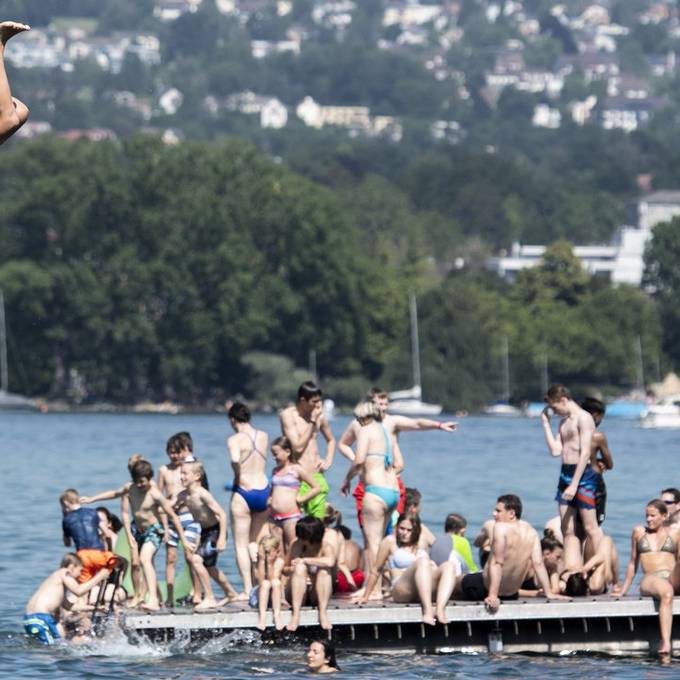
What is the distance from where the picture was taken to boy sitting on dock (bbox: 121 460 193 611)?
68.5ft

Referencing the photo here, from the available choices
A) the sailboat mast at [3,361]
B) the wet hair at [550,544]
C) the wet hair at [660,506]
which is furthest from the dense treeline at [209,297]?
the wet hair at [660,506]

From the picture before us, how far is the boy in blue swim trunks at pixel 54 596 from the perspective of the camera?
21047mm

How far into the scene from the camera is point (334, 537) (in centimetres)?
2012

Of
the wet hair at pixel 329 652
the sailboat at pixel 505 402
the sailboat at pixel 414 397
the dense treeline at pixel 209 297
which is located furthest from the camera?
the sailboat at pixel 505 402

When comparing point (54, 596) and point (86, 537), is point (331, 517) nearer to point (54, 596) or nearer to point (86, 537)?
point (86, 537)

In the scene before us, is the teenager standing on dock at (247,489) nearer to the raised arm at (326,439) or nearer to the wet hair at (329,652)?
the raised arm at (326,439)

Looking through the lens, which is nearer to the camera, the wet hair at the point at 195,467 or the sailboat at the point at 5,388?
the wet hair at the point at 195,467

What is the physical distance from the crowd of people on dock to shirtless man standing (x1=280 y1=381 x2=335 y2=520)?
13 mm

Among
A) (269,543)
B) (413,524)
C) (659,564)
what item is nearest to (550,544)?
(659,564)

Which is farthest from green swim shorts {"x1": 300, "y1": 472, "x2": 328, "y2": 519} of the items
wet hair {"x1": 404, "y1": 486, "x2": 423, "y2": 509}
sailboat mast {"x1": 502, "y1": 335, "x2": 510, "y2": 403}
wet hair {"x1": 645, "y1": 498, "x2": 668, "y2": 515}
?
sailboat mast {"x1": 502, "y1": 335, "x2": 510, "y2": 403}

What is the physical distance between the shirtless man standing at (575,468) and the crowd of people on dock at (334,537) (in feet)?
0.06

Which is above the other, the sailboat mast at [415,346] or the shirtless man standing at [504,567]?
the sailboat mast at [415,346]

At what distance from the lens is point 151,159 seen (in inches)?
4624

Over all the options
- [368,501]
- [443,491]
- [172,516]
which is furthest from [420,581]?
[443,491]
